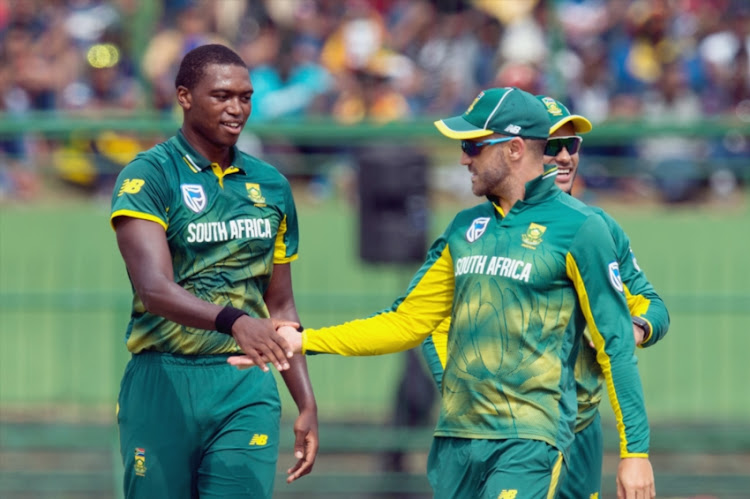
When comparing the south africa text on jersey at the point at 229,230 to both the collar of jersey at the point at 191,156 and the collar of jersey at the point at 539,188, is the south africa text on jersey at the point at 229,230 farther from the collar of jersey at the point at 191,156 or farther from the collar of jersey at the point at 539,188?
the collar of jersey at the point at 539,188

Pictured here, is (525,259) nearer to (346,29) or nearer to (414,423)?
(414,423)

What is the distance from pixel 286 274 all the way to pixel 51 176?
6113 millimetres

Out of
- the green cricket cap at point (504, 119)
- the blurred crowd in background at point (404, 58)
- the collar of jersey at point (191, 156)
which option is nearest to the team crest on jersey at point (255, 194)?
the collar of jersey at point (191, 156)

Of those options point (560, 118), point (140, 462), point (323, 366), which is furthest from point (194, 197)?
point (323, 366)

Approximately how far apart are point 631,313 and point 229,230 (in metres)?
1.79

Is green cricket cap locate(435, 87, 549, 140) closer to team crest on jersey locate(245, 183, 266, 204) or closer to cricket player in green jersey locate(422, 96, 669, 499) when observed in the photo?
cricket player in green jersey locate(422, 96, 669, 499)

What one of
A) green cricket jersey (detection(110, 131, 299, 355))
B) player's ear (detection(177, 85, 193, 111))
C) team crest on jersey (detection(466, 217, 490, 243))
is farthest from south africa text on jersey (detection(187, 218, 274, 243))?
team crest on jersey (detection(466, 217, 490, 243))

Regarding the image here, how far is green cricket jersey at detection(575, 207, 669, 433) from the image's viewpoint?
5516 millimetres

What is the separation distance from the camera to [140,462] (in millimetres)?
5473

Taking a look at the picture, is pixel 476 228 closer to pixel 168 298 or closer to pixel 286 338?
pixel 286 338

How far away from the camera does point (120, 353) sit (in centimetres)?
1072

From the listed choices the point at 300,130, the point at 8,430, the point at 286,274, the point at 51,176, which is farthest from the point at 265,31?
the point at 286,274

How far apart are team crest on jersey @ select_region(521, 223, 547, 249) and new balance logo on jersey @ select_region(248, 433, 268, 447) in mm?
1442

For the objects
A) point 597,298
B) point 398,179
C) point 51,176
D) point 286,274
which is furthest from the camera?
point 51,176
